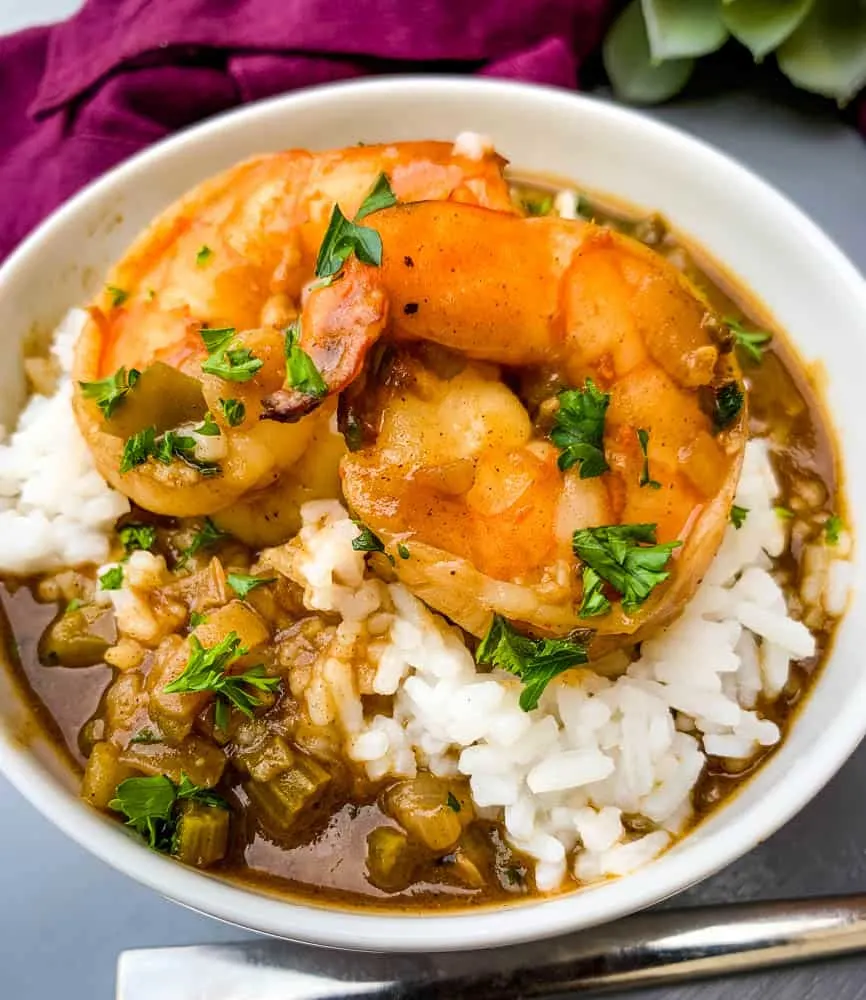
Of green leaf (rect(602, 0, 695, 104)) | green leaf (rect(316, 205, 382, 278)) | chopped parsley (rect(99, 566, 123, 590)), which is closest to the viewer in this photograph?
green leaf (rect(316, 205, 382, 278))

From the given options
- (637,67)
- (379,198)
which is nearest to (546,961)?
(379,198)

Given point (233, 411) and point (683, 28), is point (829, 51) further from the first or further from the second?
point (233, 411)

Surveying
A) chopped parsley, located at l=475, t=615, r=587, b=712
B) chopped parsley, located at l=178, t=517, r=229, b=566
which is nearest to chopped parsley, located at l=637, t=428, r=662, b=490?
chopped parsley, located at l=475, t=615, r=587, b=712

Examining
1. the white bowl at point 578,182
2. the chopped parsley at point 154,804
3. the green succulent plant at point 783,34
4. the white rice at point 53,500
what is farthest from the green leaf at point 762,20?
the chopped parsley at point 154,804

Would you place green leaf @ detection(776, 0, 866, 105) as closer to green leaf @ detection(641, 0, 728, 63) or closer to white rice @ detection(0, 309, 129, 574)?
green leaf @ detection(641, 0, 728, 63)

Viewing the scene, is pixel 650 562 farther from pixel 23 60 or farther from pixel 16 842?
pixel 23 60
